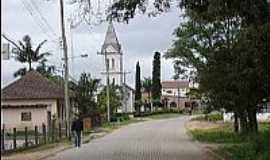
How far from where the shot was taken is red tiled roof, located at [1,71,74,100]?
67125 millimetres

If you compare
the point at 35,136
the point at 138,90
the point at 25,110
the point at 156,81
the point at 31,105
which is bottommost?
the point at 35,136

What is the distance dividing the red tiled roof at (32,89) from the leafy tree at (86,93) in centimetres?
723

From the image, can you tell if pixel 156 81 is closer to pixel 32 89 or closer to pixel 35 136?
pixel 32 89

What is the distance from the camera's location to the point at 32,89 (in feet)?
226

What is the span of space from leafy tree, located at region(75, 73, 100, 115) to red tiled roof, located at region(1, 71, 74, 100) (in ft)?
23.7

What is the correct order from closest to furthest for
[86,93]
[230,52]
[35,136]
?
[230,52] → [35,136] → [86,93]

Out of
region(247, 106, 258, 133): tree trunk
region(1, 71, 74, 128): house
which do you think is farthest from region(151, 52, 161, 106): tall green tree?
region(247, 106, 258, 133): tree trunk

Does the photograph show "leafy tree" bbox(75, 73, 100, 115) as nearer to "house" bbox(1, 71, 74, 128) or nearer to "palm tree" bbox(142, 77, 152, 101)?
"house" bbox(1, 71, 74, 128)

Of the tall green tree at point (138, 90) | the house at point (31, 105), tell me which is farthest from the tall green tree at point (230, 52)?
the tall green tree at point (138, 90)

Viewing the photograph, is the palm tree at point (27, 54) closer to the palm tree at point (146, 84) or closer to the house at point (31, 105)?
the house at point (31, 105)

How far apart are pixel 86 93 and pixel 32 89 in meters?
13.8

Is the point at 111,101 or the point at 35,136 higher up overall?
the point at 111,101

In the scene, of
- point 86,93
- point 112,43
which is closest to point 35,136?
point 86,93

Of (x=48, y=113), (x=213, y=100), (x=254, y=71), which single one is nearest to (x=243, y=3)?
(x=254, y=71)
